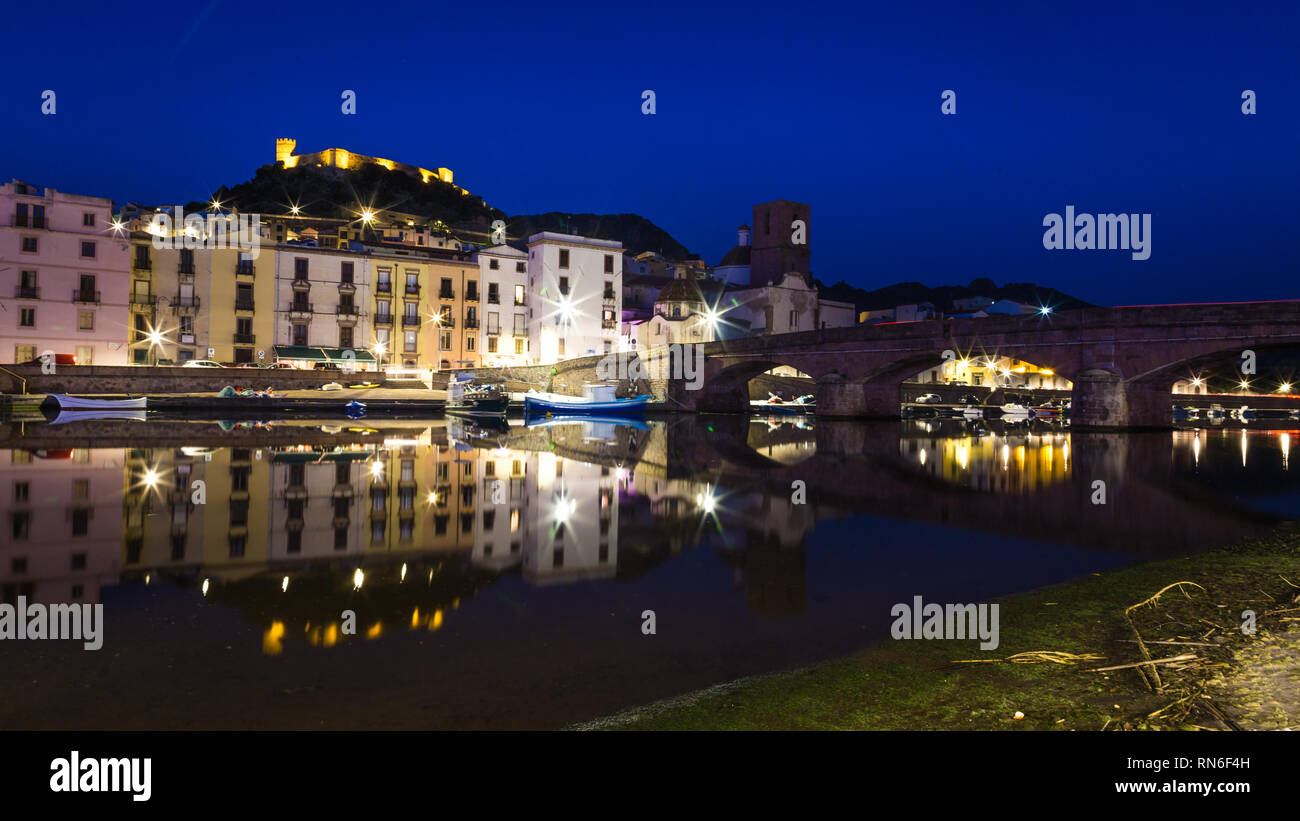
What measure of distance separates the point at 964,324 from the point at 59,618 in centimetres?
4037

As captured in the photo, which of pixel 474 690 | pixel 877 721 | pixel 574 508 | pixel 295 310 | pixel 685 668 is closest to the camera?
pixel 877 721

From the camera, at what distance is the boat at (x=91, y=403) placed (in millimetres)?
42094

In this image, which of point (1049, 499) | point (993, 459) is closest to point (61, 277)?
point (993, 459)

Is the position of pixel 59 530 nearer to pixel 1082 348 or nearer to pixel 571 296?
pixel 1082 348

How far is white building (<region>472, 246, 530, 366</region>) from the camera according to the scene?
66.2 metres

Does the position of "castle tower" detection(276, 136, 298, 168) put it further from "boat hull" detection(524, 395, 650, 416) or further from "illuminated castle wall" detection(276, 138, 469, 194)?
"boat hull" detection(524, 395, 650, 416)

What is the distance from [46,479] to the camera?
15078mm

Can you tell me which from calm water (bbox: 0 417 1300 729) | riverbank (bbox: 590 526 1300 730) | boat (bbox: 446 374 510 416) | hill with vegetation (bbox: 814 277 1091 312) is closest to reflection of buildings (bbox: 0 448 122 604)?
calm water (bbox: 0 417 1300 729)

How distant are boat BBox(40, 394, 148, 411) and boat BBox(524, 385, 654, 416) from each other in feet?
71.9

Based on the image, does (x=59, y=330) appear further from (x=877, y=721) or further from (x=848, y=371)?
(x=877, y=721)

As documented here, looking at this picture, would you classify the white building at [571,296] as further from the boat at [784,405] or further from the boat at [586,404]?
the boat at [784,405]

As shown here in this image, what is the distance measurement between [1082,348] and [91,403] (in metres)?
51.3
